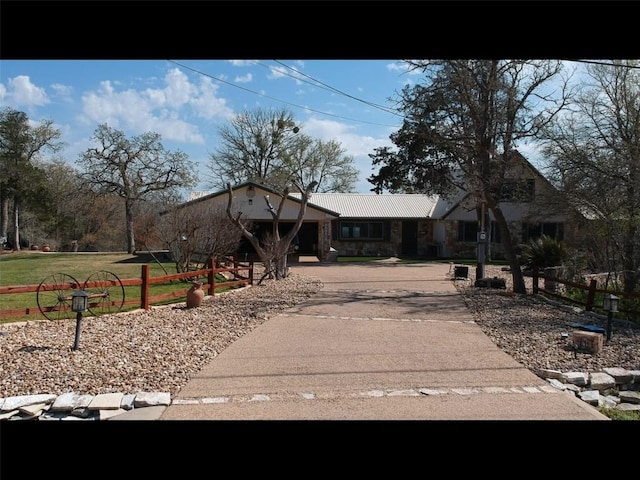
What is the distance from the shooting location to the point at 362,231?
1428 inches

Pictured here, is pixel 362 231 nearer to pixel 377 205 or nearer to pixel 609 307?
pixel 377 205

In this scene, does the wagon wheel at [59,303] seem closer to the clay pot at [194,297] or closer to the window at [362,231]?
the clay pot at [194,297]

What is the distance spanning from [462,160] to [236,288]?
7992mm

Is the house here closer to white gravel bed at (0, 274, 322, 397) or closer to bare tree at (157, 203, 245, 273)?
bare tree at (157, 203, 245, 273)

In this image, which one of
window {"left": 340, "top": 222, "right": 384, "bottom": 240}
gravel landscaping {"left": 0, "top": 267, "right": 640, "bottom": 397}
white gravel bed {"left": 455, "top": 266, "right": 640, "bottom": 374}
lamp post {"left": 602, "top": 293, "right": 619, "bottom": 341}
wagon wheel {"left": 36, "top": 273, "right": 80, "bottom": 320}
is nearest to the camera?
gravel landscaping {"left": 0, "top": 267, "right": 640, "bottom": 397}

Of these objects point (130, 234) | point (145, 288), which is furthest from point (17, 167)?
point (145, 288)

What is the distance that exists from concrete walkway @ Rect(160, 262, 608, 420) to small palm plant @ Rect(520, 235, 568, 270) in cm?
1080

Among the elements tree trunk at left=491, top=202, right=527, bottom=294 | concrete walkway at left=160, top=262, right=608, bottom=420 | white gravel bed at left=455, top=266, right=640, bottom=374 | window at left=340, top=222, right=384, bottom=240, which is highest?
window at left=340, top=222, right=384, bottom=240

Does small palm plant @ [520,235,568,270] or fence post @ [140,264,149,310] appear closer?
fence post @ [140,264,149,310]

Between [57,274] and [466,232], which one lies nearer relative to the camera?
[57,274]

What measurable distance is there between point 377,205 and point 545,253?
57.2 ft

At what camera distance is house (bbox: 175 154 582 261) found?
2870 centimetres

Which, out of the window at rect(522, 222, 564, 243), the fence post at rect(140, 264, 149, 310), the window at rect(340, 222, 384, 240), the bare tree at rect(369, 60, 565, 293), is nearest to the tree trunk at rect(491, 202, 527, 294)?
the bare tree at rect(369, 60, 565, 293)

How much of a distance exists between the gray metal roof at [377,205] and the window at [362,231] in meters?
0.81
